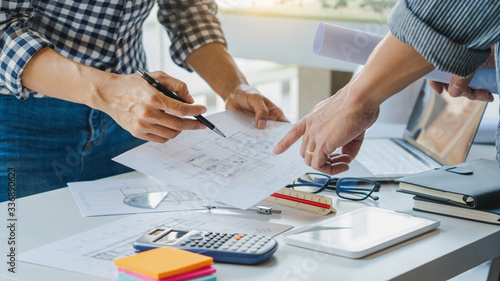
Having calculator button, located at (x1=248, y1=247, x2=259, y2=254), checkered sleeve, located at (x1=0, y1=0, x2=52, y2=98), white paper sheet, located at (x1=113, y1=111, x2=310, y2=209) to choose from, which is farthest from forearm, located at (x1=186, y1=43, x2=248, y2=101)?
calculator button, located at (x1=248, y1=247, x2=259, y2=254)

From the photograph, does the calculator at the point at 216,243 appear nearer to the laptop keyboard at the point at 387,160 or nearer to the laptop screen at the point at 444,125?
the laptop keyboard at the point at 387,160

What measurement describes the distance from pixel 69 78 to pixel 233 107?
0.39 metres

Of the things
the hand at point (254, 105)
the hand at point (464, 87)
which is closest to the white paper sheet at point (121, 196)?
the hand at point (254, 105)

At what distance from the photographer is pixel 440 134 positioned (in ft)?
4.58

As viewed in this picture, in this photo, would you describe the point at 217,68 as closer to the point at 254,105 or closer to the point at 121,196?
the point at 254,105

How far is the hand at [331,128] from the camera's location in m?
0.83

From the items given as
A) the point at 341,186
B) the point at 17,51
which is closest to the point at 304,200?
the point at 341,186

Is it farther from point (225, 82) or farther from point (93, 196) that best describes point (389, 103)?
point (93, 196)

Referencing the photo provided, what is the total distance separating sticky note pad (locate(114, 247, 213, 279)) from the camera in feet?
2.29

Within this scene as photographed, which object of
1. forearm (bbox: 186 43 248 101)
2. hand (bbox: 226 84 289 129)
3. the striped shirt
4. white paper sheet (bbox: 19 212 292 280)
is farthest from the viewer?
forearm (bbox: 186 43 248 101)

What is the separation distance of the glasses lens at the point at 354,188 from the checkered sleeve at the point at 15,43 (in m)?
0.64

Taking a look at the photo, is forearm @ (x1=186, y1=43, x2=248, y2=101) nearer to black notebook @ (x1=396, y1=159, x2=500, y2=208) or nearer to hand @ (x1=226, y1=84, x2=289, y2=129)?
hand @ (x1=226, y1=84, x2=289, y2=129)

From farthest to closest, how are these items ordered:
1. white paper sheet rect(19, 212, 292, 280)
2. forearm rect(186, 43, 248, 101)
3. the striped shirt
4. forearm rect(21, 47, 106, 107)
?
forearm rect(186, 43, 248, 101) → forearm rect(21, 47, 106, 107) → white paper sheet rect(19, 212, 292, 280) → the striped shirt

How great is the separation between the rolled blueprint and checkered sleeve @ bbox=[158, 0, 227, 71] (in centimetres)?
52
